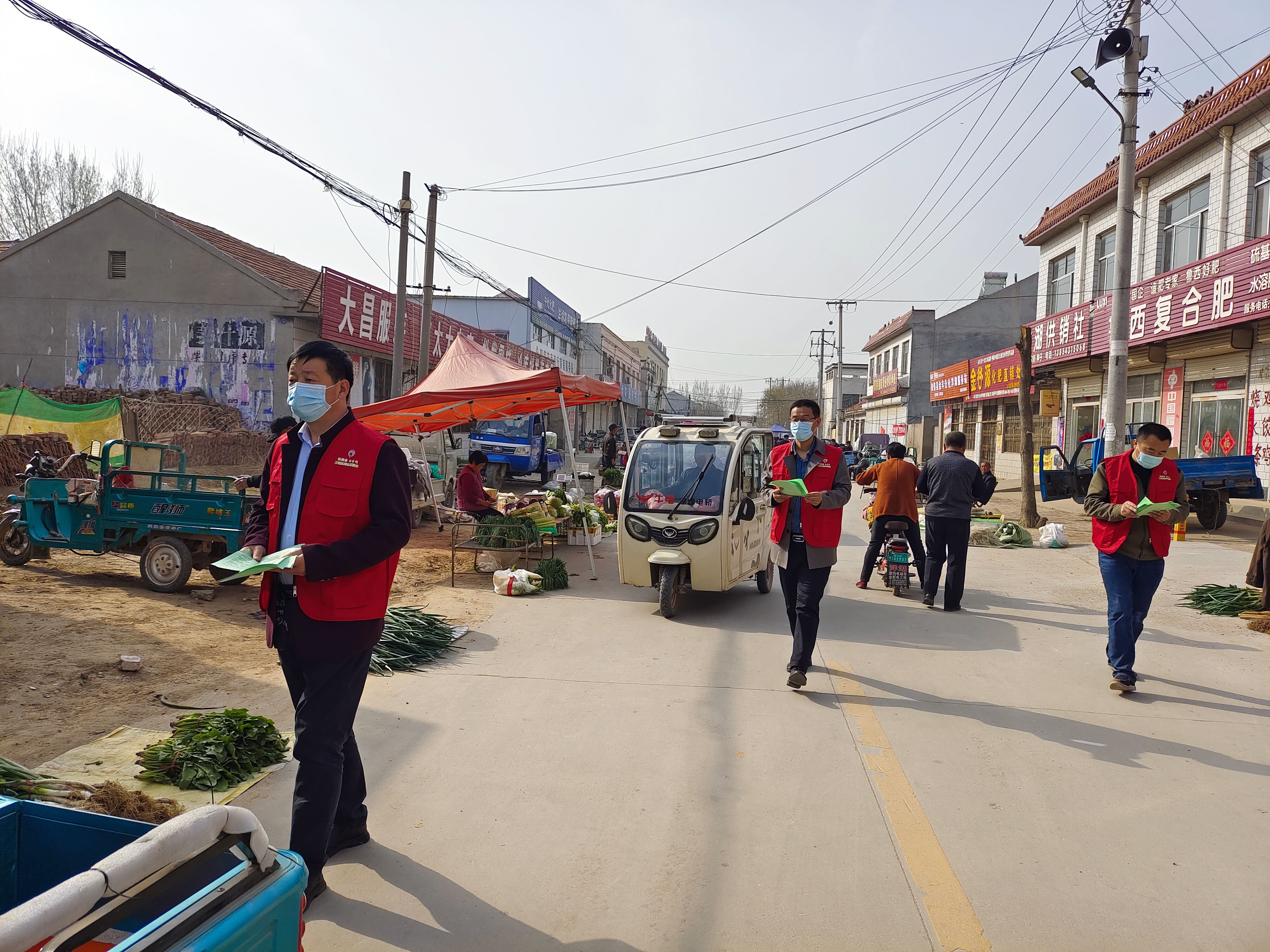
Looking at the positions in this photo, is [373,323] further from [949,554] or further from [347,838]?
[347,838]

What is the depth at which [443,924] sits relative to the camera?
Result: 3.13m

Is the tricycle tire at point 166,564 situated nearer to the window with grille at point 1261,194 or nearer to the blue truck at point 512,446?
the blue truck at point 512,446

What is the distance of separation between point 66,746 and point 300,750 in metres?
2.44

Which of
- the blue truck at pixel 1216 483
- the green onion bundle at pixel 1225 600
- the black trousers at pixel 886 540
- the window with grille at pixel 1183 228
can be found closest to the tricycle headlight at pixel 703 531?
the black trousers at pixel 886 540

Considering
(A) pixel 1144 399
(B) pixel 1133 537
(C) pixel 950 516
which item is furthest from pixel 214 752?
(A) pixel 1144 399

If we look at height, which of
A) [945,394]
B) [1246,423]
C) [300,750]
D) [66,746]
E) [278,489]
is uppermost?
[945,394]

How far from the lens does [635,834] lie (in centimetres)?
388

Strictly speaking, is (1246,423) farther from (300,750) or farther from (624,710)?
(300,750)

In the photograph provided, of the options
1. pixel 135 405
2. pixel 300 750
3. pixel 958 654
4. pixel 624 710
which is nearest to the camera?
pixel 300 750

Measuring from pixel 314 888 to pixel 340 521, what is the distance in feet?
4.61

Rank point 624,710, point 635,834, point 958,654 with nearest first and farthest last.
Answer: point 635,834 < point 624,710 < point 958,654

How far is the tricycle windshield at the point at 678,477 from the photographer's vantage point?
351 inches

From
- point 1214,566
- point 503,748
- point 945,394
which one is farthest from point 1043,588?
point 945,394

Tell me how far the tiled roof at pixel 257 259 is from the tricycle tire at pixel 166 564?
15320 millimetres
